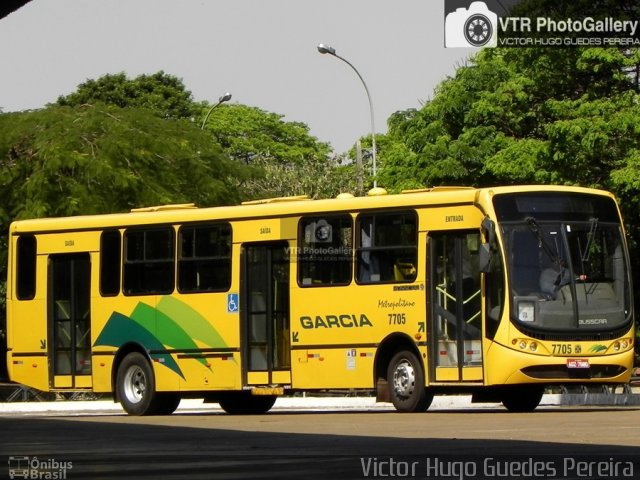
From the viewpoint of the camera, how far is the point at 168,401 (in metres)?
27.9

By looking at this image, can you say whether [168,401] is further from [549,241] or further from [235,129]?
[235,129]

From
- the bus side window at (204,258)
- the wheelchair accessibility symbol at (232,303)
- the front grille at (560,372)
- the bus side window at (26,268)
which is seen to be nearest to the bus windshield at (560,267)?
the front grille at (560,372)

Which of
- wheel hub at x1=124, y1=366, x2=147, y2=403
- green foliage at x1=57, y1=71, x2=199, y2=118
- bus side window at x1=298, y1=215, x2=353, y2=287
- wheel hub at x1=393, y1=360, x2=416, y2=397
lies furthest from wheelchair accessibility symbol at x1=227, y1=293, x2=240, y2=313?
green foliage at x1=57, y1=71, x2=199, y2=118

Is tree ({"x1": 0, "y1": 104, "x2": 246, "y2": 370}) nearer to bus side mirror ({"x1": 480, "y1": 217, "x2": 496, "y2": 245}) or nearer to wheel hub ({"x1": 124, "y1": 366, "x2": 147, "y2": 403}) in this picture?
A: wheel hub ({"x1": 124, "y1": 366, "x2": 147, "y2": 403})

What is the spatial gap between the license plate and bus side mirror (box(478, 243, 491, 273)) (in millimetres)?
1659

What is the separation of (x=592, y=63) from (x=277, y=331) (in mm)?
22745

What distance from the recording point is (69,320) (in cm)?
2881

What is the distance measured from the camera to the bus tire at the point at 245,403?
92.1 feet

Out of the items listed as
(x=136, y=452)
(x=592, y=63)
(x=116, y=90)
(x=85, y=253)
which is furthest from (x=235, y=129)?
(x=136, y=452)

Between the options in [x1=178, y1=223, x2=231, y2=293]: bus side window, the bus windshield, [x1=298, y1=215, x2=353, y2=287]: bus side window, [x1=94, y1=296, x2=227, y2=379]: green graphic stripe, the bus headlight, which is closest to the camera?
the bus headlight

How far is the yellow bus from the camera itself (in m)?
24.4

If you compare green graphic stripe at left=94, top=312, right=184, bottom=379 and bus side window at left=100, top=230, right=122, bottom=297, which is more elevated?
bus side window at left=100, top=230, right=122, bottom=297

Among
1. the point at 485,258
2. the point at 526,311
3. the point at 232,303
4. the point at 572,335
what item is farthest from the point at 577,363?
the point at 232,303

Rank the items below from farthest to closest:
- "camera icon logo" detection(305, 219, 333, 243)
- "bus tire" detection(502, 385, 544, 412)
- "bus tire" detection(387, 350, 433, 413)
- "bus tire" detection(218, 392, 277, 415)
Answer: "bus tire" detection(218, 392, 277, 415), "camera icon logo" detection(305, 219, 333, 243), "bus tire" detection(502, 385, 544, 412), "bus tire" detection(387, 350, 433, 413)
